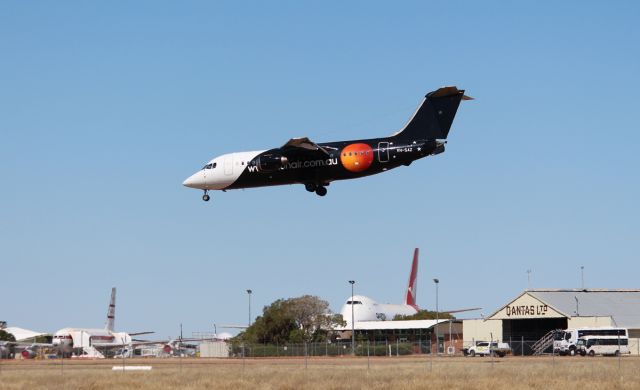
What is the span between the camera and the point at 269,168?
60.1 meters

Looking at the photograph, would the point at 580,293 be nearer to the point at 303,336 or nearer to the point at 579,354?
the point at 579,354

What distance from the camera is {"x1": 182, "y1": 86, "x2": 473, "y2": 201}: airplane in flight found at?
2287 inches

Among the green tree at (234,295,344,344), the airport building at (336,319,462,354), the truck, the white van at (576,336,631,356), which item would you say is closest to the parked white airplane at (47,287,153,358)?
the green tree at (234,295,344,344)

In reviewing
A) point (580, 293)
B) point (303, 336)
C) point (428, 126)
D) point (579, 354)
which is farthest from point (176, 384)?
point (303, 336)

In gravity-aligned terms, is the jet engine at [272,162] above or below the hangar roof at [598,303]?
above

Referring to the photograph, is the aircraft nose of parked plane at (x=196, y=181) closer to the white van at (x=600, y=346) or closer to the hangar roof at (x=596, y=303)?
the white van at (x=600, y=346)

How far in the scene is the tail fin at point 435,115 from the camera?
60.3 metres

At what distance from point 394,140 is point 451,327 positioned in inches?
2813

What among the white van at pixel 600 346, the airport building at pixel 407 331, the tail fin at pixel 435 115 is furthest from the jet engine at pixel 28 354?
the tail fin at pixel 435 115

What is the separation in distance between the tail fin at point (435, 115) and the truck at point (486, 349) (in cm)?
3243

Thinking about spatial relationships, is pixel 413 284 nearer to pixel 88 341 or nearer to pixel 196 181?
pixel 88 341

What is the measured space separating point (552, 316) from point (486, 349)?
943cm

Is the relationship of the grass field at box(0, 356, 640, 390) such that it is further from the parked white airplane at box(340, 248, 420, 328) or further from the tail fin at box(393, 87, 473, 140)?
the parked white airplane at box(340, 248, 420, 328)

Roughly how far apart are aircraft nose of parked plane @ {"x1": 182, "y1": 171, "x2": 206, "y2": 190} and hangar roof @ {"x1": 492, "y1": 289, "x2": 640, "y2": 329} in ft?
153
